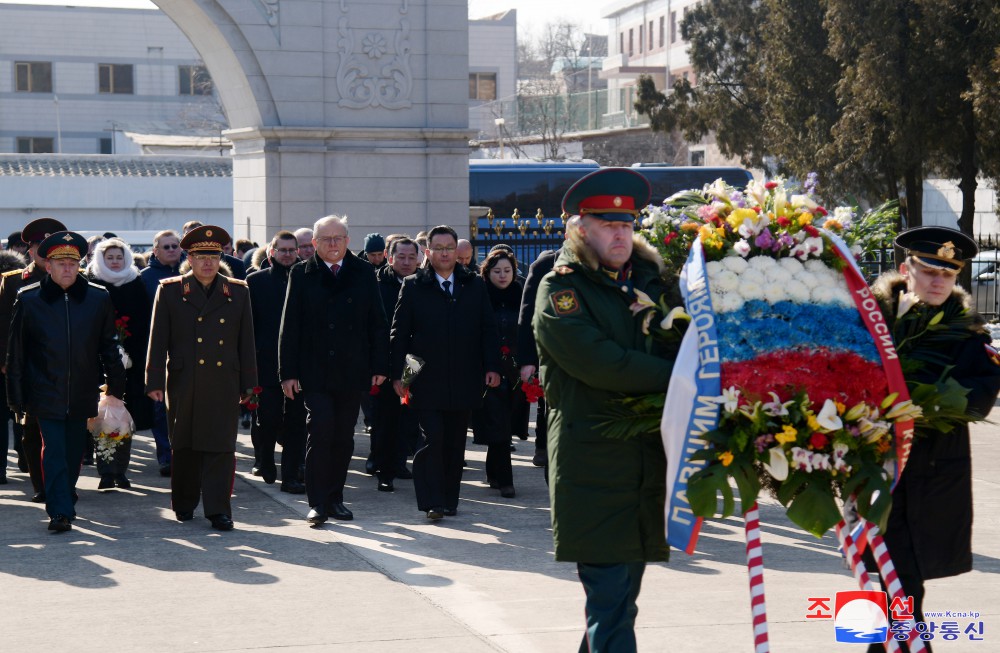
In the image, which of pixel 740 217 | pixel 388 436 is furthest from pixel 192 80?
pixel 740 217

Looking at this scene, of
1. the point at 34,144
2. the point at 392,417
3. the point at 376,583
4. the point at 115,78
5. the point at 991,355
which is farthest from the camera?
the point at 115,78

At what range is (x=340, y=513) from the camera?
8.80 meters

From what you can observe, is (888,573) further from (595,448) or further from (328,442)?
(328,442)

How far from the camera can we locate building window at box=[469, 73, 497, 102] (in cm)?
6644

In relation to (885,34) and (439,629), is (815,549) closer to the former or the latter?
(439,629)

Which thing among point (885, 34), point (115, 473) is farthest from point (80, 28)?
point (115, 473)

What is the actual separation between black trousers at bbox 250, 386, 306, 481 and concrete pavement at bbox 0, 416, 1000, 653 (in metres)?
0.49

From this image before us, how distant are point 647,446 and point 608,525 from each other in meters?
0.32

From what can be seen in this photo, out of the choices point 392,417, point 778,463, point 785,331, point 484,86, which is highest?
point 484,86

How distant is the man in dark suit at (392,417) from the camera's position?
999 cm

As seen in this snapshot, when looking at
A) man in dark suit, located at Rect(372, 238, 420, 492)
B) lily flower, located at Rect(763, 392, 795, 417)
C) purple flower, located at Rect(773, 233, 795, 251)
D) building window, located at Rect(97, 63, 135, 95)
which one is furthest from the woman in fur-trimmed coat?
building window, located at Rect(97, 63, 135, 95)

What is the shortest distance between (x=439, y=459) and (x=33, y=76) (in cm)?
5775

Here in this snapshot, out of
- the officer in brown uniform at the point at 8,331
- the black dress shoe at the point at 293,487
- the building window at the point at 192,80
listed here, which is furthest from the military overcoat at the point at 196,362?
the building window at the point at 192,80

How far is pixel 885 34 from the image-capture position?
68.0 ft
